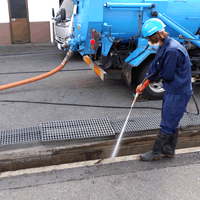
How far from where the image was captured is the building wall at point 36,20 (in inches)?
510

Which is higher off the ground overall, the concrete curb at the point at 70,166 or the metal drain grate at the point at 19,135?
the metal drain grate at the point at 19,135

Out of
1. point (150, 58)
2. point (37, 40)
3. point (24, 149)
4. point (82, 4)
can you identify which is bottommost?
point (37, 40)

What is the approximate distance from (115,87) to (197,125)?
2.74 m

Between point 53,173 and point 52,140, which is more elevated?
point 52,140

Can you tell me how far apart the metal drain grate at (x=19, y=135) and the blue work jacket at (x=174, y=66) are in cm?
202

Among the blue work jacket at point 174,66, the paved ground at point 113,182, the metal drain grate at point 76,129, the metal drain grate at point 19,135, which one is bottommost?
the paved ground at point 113,182

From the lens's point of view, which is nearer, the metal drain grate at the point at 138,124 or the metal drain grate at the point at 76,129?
the metal drain grate at the point at 76,129

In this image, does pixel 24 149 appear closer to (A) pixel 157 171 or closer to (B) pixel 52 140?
(B) pixel 52 140

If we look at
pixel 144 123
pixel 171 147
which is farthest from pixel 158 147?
pixel 144 123

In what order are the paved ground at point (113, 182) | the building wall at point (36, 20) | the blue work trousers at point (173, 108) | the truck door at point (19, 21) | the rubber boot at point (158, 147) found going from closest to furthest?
the paved ground at point (113, 182) < the blue work trousers at point (173, 108) < the rubber boot at point (158, 147) < the building wall at point (36, 20) < the truck door at point (19, 21)

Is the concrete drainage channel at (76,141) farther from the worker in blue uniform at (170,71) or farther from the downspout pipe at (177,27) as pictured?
the downspout pipe at (177,27)

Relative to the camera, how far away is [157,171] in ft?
10.1

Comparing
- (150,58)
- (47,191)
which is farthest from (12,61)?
(47,191)

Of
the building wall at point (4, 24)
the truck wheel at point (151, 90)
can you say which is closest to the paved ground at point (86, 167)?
the truck wheel at point (151, 90)
